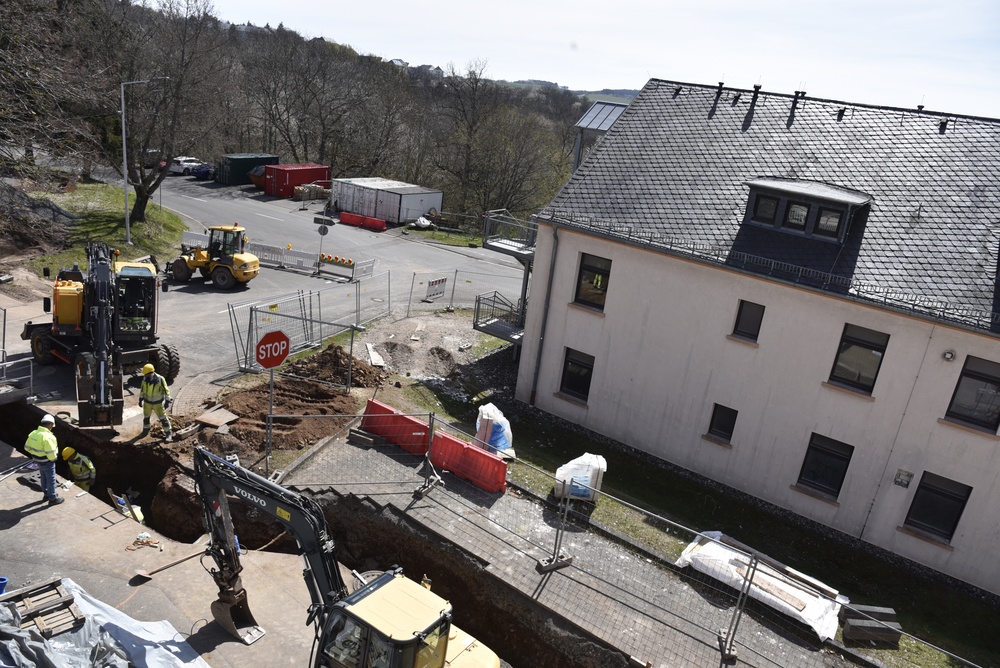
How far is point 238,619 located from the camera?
11.2 metres

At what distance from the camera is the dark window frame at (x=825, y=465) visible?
16344 millimetres

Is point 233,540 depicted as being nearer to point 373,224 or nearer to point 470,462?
point 470,462

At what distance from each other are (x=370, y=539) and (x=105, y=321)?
8.75 meters

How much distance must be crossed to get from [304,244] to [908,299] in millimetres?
29728

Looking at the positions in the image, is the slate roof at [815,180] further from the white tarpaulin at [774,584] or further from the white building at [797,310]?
the white tarpaulin at [774,584]

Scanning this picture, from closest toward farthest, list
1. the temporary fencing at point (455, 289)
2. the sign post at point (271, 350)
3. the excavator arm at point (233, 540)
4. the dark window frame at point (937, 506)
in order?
the excavator arm at point (233, 540) → the sign post at point (271, 350) → the dark window frame at point (937, 506) → the temporary fencing at point (455, 289)

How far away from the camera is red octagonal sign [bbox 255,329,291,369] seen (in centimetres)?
1385

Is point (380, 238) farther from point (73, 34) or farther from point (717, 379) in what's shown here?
point (717, 379)

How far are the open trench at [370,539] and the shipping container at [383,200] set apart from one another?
29.6m

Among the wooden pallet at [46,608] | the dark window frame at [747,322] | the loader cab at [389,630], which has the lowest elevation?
the wooden pallet at [46,608]

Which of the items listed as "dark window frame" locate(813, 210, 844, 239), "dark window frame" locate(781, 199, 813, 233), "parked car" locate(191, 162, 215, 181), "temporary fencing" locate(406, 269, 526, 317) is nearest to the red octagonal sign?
"dark window frame" locate(781, 199, 813, 233)

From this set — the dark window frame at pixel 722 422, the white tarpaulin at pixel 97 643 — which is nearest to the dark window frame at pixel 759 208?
the dark window frame at pixel 722 422

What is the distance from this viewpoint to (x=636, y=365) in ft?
61.9

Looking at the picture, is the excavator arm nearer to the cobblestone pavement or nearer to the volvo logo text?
the volvo logo text
